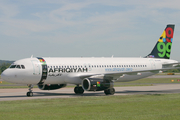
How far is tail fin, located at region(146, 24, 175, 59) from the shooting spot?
4630 cm

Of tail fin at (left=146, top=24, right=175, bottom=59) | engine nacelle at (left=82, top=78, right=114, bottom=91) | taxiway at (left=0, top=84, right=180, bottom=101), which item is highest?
tail fin at (left=146, top=24, right=175, bottom=59)

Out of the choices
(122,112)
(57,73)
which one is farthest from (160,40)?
(122,112)

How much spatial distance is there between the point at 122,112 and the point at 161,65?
85.8ft

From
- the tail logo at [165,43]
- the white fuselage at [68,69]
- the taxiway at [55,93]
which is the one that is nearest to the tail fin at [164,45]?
the tail logo at [165,43]

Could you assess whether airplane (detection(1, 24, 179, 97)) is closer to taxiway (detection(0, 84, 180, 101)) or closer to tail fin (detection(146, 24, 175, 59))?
taxiway (detection(0, 84, 180, 101))

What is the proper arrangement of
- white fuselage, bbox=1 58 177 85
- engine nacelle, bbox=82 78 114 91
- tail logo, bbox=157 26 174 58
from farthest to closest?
tail logo, bbox=157 26 174 58, engine nacelle, bbox=82 78 114 91, white fuselage, bbox=1 58 177 85

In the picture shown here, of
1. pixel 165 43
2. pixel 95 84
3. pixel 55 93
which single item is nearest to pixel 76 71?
pixel 95 84

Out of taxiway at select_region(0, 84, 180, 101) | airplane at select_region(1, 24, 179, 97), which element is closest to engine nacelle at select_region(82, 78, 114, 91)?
airplane at select_region(1, 24, 179, 97)

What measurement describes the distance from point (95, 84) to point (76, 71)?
389cm

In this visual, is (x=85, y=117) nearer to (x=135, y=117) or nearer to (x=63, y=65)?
(x=135, y=117)

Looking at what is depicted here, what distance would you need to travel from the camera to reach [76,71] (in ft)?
119

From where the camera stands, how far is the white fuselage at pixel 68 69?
32844 millimetres

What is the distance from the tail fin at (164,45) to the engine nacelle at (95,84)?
14.0 m

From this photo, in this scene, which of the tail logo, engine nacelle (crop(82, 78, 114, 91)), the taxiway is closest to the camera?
engine nacelle (crop(82, 78, 114, 91))
